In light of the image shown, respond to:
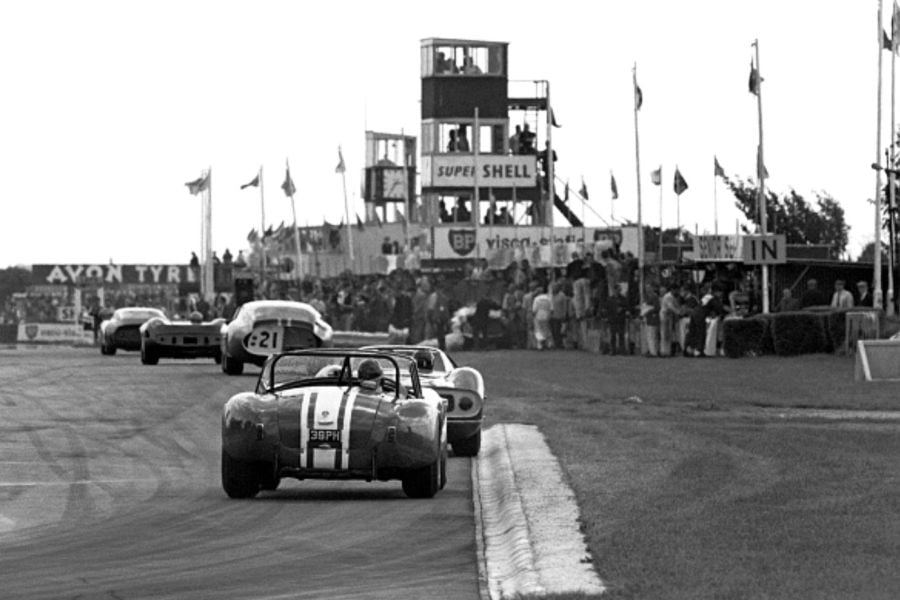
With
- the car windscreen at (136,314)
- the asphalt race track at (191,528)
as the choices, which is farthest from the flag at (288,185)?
the asphalt race track at (191,528)

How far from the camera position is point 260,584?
999cm

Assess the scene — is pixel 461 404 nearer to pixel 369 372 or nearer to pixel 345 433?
pixel 369 372

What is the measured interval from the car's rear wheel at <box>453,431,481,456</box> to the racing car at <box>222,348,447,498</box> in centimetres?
395

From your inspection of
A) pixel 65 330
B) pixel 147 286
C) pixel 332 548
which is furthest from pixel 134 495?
pixel 147 286

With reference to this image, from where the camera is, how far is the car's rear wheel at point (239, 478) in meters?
14.8

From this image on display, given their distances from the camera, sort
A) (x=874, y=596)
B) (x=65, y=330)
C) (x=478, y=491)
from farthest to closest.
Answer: (x=65, y=330), (x=478, y=491), (x=874, y=596)

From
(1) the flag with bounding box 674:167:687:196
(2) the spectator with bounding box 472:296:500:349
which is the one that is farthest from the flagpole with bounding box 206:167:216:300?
(2) the spectator with bounding box 472:296:500:349

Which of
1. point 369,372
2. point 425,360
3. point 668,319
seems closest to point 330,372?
point 369,372

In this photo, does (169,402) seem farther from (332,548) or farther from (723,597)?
(723,597)

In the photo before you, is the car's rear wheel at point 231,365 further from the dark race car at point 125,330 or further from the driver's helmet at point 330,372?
the driver's helmet at point 330,372

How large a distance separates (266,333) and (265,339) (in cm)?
14

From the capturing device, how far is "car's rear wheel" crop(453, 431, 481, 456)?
63.0ft

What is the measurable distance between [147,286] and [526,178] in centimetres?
3178

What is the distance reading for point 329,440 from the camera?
47.9 ft
